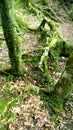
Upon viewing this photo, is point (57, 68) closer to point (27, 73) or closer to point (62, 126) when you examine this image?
point (27, 73)

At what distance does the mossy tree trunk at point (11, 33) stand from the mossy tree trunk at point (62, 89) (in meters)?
1.58

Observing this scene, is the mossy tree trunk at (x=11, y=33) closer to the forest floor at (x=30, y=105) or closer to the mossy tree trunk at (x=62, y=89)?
the forest floor at (x=30, y=105)

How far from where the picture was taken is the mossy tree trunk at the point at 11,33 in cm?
733

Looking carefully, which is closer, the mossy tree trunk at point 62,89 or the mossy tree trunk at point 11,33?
the mossy tree trunk at point 11,33

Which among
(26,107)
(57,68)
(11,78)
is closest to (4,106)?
(26,107)

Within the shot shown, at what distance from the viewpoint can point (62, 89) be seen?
8.12 metres

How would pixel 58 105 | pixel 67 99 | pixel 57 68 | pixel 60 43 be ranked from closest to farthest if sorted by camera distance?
pixel 58 105 → pixel 67 99 → pixel 57 68 → pixel 60 43

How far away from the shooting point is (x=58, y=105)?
826 cm

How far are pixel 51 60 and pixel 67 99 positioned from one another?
7.77 ft

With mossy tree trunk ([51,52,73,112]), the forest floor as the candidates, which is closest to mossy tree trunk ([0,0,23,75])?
the forest floor

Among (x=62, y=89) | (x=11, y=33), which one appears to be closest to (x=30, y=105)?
(x=62, y=89)

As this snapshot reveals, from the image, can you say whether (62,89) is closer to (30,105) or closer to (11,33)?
(30,105)

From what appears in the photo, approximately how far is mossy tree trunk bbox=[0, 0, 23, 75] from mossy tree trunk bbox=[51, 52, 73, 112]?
1585mm

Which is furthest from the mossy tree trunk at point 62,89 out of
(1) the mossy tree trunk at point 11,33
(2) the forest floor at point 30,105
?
(1) the mossy tree trunk at point 11,33
